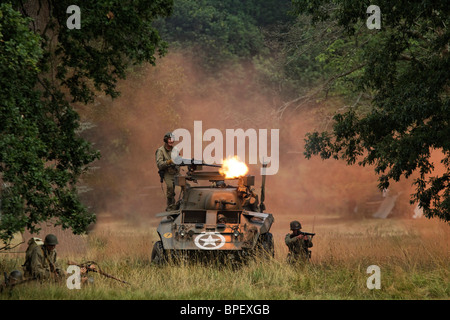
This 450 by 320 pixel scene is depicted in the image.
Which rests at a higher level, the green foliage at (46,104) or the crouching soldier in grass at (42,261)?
the green foliage at (46,104)

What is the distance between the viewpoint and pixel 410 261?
17375 mm

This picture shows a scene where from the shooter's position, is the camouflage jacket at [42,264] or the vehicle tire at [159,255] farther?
the vehicle tire at [159,255]

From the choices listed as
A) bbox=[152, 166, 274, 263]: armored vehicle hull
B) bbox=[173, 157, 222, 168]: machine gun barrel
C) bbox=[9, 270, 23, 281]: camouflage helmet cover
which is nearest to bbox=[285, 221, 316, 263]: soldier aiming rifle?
bbox=[152, 166, 274, 263]: armored vehicle hull

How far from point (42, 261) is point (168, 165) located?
17.6 ft

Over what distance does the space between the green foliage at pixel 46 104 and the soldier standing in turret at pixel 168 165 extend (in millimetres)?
1907

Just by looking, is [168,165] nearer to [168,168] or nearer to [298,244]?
[168,168]

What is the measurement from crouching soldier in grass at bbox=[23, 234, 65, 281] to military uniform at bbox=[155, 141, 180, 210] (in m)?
4.92

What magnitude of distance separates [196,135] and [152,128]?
5.20 metres

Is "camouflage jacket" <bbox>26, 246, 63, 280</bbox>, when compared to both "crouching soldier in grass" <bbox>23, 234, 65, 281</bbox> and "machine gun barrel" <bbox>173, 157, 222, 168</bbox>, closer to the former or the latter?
"crouching soldier in grass" <bbox>23, 234, 65, 281</bbox>

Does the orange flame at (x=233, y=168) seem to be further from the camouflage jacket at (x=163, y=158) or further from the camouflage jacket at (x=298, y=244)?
the camouflage jacket at (x=298, y=244)

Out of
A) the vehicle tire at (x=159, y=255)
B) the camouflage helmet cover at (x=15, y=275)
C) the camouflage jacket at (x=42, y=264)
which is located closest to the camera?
the camouflage helmet cover at (x=15, y=275)

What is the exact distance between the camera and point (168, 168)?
1948 cm

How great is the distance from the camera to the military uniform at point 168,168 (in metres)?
19.2

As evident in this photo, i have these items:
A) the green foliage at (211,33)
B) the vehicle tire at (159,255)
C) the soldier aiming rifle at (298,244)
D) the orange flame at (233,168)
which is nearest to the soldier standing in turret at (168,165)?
the orange flame at (233,168)
